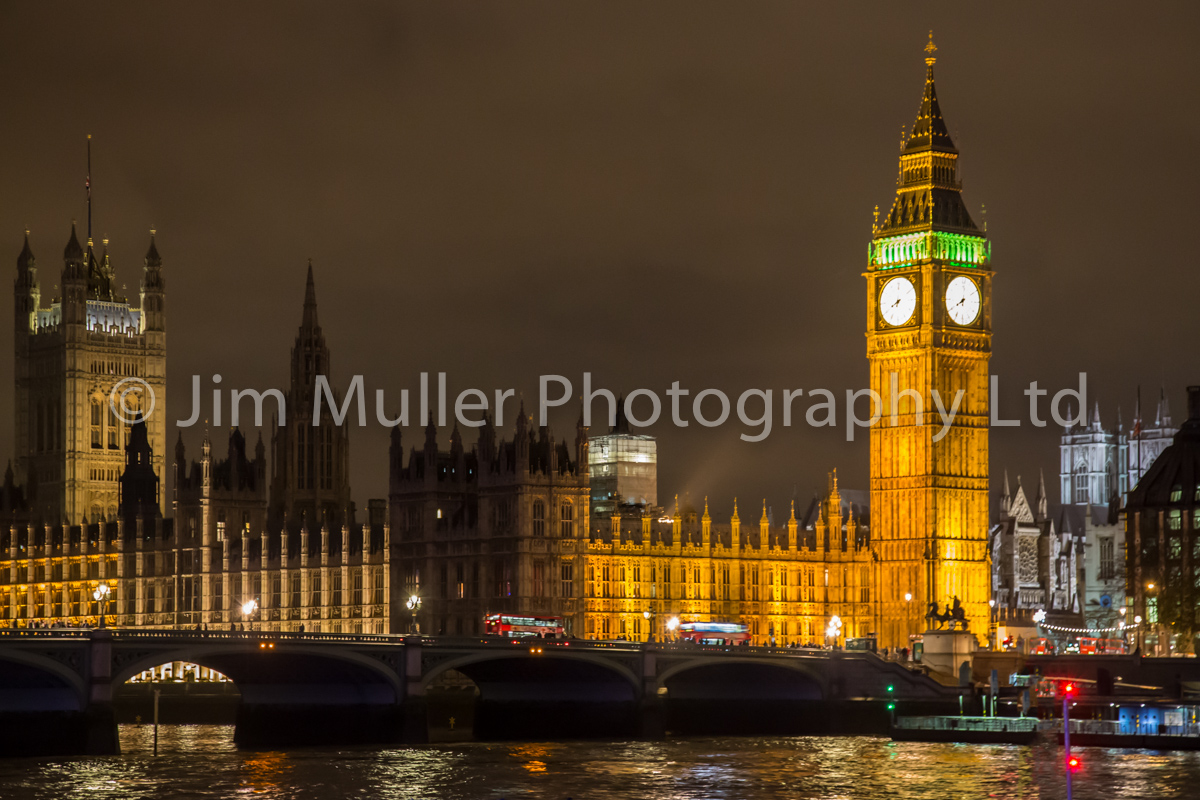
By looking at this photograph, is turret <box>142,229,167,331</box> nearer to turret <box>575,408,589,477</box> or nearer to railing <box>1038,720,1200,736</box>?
turret <box>575,408,589,477</box>

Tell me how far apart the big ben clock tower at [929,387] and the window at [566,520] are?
17653 millimetres

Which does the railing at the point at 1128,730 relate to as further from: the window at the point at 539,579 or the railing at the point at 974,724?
the window at the point at 539,579

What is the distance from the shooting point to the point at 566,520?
389 ft

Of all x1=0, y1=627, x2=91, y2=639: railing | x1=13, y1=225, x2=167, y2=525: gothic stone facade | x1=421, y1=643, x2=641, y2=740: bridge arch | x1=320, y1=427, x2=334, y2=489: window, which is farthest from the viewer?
x1=13, y1=225, x2=167, y2=525: gothic stone facade

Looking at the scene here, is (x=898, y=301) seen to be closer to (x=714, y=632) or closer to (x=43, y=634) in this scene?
(x=714, y=632)

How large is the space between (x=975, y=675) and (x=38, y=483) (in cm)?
10534

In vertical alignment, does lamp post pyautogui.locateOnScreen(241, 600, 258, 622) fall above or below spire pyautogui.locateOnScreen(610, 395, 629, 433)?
below

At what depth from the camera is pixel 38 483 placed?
621 feet

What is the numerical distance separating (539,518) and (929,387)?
2177 cm

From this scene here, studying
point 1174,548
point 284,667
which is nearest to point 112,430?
point 1174,548

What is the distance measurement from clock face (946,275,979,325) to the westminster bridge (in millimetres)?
28569

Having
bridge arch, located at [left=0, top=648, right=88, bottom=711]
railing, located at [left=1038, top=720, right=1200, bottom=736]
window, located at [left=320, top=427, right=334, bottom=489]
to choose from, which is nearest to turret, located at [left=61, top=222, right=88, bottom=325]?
window, located at [left=320, top=427, right=334, bottom=489]

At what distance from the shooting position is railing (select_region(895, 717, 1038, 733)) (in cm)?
8662

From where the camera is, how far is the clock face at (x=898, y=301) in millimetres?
123188
